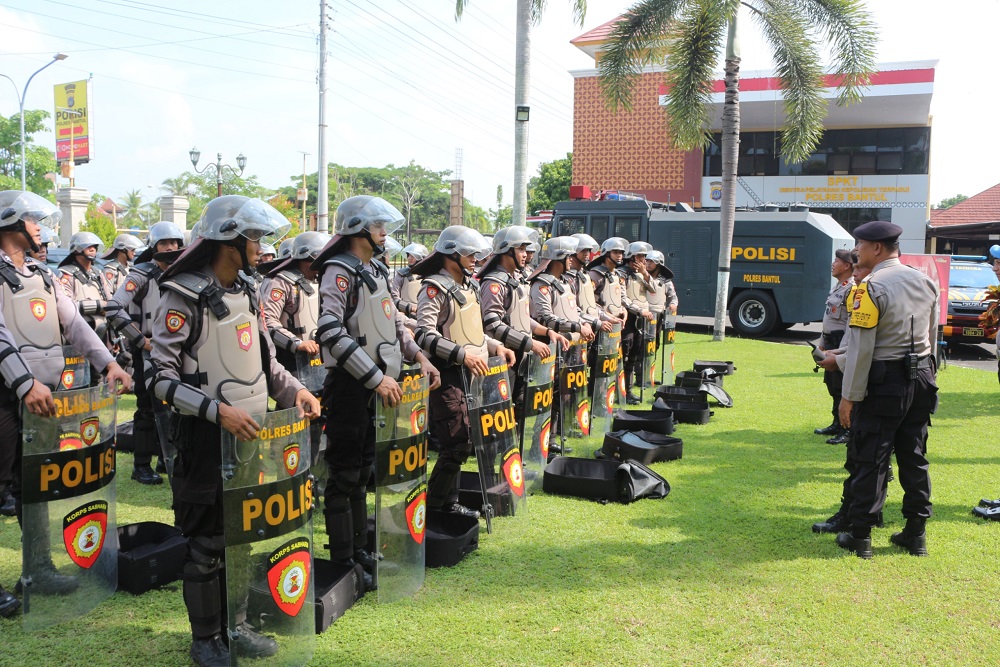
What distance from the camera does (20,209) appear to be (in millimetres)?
4270

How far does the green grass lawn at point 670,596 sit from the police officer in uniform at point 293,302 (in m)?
1.55

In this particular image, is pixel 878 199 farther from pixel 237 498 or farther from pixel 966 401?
pixel 237 498

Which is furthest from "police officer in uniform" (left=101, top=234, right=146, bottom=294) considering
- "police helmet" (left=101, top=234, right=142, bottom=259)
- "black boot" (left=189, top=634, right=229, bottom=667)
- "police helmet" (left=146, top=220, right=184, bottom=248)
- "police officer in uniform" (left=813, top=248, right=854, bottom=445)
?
"police officer in uniform" (left=813, top=248, right=854, bottom=445)

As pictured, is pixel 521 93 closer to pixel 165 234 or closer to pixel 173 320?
pixel 165 234

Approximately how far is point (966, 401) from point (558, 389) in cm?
628

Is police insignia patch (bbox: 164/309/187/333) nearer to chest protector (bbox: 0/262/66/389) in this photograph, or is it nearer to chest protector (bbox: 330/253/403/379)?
chest protector (bbox: 330/253/403/379)

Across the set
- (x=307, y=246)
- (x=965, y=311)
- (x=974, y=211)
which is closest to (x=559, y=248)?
(x=307, y=246)

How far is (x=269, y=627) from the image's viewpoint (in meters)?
3.43

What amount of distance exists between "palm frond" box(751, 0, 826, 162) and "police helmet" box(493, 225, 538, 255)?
11.8 metres

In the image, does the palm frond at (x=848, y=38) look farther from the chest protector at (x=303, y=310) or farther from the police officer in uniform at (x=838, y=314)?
the chest protector at (x=303, y=310)

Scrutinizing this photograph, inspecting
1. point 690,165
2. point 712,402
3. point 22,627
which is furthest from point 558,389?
point 690,165

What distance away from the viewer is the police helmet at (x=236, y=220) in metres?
3.45

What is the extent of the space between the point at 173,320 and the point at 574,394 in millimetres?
4644

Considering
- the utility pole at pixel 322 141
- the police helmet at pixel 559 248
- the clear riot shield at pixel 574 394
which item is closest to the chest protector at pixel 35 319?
the clear riot shield at pixel 574 394
